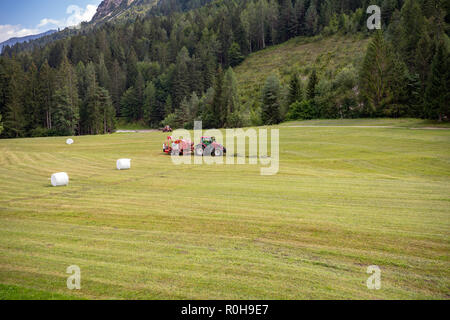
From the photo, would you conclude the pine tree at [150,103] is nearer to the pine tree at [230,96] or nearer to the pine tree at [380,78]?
the pine tree at [230,96]

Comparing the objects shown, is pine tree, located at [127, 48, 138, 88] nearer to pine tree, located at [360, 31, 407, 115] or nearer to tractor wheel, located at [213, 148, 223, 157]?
pine tree, located at [360, 31, 407, 115]

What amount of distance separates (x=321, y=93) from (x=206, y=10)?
142997mm

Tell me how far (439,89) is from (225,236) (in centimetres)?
5074

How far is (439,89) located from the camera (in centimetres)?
4697

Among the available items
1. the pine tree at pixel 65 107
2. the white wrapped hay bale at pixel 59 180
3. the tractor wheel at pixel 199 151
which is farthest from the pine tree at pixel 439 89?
the pine tree at pixel 65 107

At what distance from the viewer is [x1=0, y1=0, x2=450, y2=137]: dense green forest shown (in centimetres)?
6575

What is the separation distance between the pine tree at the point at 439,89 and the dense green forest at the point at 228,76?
14cm

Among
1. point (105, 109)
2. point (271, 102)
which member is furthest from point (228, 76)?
point (105, 109)

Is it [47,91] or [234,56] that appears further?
[234,56]

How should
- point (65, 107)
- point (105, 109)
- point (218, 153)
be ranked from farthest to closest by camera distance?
point (105, 109)
point (65, 107)
point (218, 153)

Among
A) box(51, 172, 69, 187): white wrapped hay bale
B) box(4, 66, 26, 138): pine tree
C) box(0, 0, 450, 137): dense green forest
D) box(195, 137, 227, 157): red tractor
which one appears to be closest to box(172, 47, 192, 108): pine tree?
box(0, 0, 450, 137): dense green forest

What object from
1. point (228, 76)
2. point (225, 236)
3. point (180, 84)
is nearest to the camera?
point (225, 236)

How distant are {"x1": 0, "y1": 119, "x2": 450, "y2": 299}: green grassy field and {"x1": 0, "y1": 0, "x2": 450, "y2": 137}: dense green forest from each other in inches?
1690

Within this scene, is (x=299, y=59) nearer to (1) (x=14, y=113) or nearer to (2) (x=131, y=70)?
(2) (x=131, y=70)
